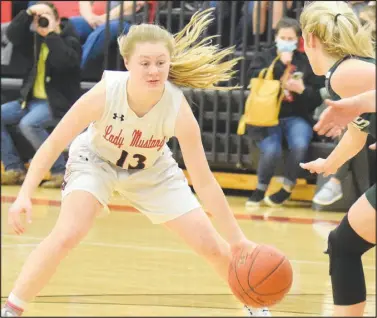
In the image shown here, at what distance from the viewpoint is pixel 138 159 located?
16.6 ft

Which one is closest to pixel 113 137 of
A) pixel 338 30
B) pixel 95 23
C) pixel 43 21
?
pixel 338 30

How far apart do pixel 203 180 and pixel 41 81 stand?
6.00 m

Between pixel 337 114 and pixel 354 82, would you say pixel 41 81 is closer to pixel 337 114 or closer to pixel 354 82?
pixel 354 82

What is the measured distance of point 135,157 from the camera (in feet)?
16.6

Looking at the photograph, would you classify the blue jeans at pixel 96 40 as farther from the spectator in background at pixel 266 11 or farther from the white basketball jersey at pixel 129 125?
the white basketball jersey at pixel 129 125

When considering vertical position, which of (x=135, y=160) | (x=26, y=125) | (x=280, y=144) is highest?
(x=135, y=160)

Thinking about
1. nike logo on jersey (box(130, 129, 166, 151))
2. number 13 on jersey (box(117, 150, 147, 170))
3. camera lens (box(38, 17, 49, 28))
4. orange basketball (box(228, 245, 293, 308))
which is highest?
nike logo on jersey (box(130, 129, 166, 151))

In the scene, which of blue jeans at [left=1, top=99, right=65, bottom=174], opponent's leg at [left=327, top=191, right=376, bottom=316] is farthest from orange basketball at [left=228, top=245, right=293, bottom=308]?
blue jeans at [left=1, top=99, right=65, bottom=174]

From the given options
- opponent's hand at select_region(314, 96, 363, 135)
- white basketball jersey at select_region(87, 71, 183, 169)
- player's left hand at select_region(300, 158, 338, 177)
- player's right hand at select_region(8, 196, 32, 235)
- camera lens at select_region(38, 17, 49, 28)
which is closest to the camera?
opponent's hand at select_region(314, 96, 363, 135)

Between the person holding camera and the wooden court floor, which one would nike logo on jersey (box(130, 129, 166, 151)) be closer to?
the wooden court floor

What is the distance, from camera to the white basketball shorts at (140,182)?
16.4 ft

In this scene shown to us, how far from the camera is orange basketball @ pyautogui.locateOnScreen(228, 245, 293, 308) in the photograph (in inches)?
183

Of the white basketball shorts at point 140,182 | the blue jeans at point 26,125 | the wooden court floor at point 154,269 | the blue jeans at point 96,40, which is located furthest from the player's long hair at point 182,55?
the blue jeans at point 96,40

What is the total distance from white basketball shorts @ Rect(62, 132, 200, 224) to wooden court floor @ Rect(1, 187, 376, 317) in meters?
0.65
